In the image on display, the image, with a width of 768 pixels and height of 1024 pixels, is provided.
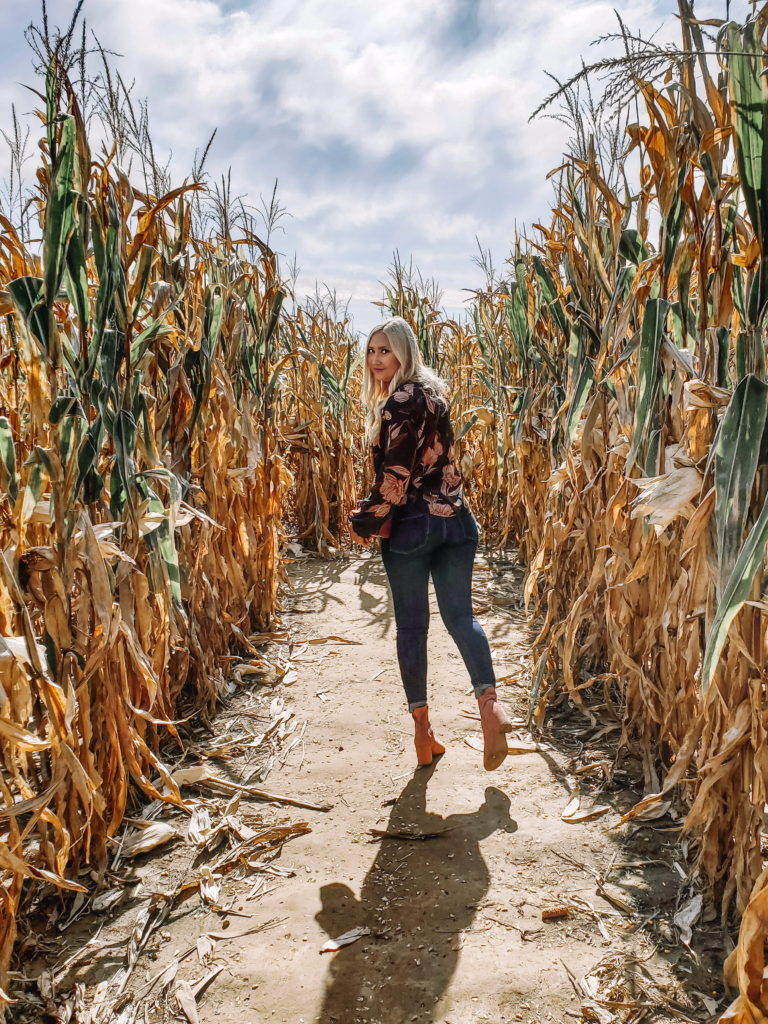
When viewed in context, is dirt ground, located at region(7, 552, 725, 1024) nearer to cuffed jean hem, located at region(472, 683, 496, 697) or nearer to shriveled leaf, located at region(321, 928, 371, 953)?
shriveled leaf, located at region(321, 928, 371, 953)

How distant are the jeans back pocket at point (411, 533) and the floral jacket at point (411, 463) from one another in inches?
1.4

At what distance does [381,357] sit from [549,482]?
0.87 metres

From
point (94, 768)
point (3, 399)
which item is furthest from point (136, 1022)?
point (3, 399)

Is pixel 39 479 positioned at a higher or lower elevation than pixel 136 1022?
higher

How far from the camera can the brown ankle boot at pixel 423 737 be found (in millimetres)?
2391

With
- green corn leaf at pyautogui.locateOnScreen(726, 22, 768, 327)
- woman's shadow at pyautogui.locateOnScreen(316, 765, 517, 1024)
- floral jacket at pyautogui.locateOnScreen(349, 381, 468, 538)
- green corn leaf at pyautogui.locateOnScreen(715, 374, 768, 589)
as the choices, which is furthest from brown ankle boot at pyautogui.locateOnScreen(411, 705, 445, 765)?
green corn leaf at pyautogui.locateOnScreen(726, 22, 768, 327)

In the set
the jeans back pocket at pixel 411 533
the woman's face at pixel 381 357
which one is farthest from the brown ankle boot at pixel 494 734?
the woman's face at pixel 381 357

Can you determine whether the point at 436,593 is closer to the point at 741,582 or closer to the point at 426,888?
the point at 426,888

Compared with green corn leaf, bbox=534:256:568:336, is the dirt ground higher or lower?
lower

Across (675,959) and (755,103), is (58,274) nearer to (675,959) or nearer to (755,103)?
(755,103)

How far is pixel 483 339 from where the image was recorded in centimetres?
518

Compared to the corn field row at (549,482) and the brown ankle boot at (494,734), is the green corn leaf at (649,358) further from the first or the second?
the brown ankle boot at (494,734)

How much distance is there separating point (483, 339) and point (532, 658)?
281cm

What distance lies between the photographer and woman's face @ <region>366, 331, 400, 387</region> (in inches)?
93.7
